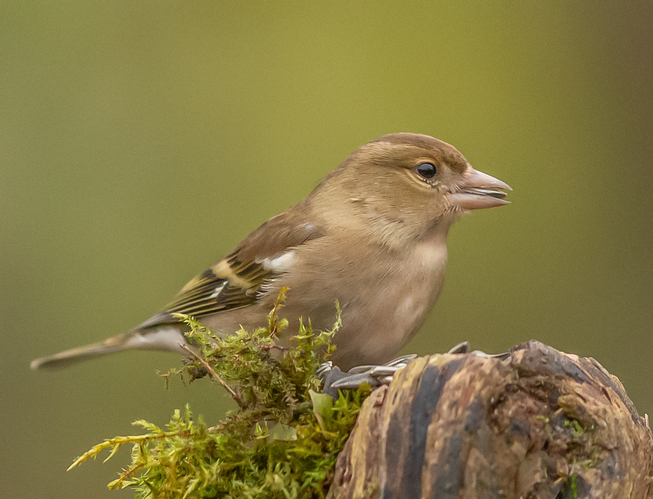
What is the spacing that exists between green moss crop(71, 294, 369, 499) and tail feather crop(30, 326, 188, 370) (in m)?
1.06

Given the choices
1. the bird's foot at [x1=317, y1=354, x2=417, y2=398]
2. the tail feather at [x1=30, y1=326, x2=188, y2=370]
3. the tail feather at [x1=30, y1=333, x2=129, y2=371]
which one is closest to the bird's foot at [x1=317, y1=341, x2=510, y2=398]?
the bird's foot at [x1=317, y1=354, x2=417, y2=398]

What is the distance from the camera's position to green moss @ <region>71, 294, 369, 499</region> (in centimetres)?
152

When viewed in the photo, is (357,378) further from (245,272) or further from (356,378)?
(245,272)

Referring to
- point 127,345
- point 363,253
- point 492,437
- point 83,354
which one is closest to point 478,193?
point 363,253

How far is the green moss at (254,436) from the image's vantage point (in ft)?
4.99

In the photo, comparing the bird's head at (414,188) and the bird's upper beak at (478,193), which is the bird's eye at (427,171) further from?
the bird's upper beak at (478,193)

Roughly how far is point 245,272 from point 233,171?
2.22m

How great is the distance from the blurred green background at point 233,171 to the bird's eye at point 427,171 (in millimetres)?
2036

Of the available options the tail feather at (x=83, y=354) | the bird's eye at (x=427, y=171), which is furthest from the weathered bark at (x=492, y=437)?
the tail feather at (x=83, y=354)

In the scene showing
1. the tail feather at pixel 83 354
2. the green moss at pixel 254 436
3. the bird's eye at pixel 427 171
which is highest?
the bird's eye at pixel 427 171

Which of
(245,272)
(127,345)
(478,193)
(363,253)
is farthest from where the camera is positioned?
(127,345)

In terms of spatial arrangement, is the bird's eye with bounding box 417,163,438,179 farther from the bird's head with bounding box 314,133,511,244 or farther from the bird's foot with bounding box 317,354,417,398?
the bird's foot with bounding box 317,354,417,398

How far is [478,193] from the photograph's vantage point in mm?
2426

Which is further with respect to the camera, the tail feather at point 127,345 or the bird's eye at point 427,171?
the tail feather at point 127,345
